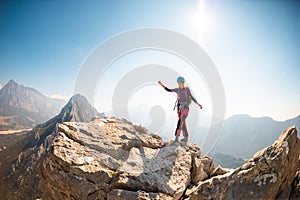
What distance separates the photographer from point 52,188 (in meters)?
10.1

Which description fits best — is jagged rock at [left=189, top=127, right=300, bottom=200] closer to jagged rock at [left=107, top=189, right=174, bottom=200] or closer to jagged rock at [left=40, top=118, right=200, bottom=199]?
jagged rock at [left=107, top=189, right=174, bottom=200]

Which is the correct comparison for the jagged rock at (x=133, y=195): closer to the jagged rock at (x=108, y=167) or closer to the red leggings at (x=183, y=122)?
the jagged rock at (x=108, y=167)

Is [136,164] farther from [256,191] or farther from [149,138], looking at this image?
[256,191]

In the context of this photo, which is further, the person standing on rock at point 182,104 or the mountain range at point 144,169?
the person standing on rock at point 182,104

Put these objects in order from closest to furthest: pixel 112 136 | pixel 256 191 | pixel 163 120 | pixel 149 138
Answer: pixel 256 191 → pixel 112 136 → pixel 149 138 → pixel 163 120

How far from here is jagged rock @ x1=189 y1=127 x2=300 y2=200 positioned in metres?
7.15

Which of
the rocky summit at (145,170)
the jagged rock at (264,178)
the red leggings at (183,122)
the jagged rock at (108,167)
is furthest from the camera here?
the red leggings at (183,122)

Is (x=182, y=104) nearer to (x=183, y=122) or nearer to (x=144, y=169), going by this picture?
(x=183, y=122)

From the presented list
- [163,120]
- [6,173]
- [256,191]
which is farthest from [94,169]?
[6,173]

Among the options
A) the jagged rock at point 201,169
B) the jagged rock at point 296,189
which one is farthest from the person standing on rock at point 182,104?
the jagged rock at point 296,189

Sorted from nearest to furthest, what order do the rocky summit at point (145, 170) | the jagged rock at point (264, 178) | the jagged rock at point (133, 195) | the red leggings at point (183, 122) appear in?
the jagged rock at point (264, 178)
the rocky summit at point (145, 170)
the jagged rock at point (133, 195)
the red leggings at point (183, 122)

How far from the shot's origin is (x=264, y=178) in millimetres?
7301

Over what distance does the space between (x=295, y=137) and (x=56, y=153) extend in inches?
490

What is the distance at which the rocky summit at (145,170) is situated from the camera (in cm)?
747
